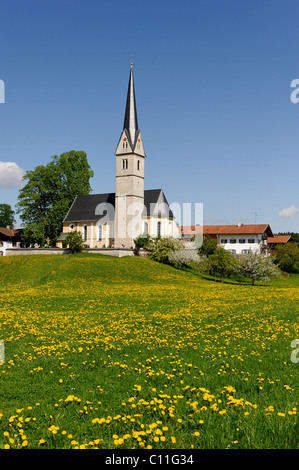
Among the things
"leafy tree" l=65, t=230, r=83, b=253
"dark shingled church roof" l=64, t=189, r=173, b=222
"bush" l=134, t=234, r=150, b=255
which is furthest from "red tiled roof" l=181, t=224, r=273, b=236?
"leafy tree" l=65, t=230, r=83, b=253

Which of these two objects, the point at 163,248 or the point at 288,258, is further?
the point at 288,258

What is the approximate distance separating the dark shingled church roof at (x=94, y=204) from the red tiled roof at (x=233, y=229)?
2109cm

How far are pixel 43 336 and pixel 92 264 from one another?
138 ft

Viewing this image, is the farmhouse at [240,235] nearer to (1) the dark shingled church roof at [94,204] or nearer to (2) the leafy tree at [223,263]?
(1) the dark shingled church roof at [94,204]

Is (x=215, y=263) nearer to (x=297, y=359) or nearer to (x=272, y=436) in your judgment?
(x=297, y=359)

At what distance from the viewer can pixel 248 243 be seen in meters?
96.6

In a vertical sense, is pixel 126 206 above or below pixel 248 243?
above

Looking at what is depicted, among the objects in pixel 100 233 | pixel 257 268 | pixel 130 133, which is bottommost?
pixel 257 268

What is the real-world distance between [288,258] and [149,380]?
7336cm

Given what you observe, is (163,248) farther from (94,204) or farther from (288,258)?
(288,258)

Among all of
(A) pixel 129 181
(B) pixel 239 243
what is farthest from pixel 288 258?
(A) pixel 129 181

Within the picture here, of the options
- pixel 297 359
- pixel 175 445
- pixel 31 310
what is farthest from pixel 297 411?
pixel 31 310

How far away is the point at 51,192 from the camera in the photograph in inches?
3196

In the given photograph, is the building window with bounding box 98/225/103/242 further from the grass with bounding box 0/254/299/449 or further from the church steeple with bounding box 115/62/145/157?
the grass with bounding box 0/254/299/449
